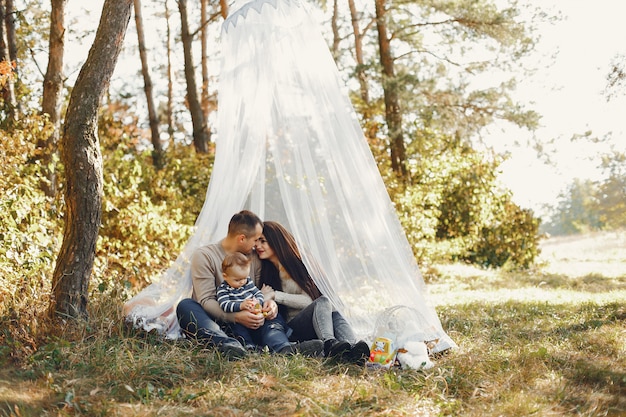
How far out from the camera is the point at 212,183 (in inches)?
177

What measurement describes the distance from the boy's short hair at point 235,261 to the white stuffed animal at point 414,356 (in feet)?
3.47

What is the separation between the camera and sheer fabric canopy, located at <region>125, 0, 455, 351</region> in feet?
13.2

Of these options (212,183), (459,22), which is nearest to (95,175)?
(212,183)

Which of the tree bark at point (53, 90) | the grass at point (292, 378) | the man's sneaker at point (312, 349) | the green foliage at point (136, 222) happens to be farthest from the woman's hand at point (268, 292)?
the tree bark at point (53, 90)

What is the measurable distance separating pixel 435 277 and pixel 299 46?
5.95 meters

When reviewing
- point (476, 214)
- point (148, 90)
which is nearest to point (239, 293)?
point (148, 90)

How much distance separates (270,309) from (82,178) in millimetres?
1461

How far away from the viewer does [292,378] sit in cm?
317

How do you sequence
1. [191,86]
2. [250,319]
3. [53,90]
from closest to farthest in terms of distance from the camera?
1. [250,319]
2. [53,90]
3. [191,86]

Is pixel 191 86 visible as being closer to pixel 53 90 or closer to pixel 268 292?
pixel 53 90

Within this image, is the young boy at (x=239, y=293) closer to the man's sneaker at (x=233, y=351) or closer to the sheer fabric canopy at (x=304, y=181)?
the man's sneaker at (x=233, y=351)

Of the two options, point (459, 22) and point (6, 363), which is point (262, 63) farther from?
point (459, 22)

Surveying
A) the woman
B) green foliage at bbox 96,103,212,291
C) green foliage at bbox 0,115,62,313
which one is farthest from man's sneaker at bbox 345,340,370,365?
green foliage at bbox 96,103,212,291

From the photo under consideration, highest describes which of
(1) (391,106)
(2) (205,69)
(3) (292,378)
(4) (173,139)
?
(2) (205,69)
